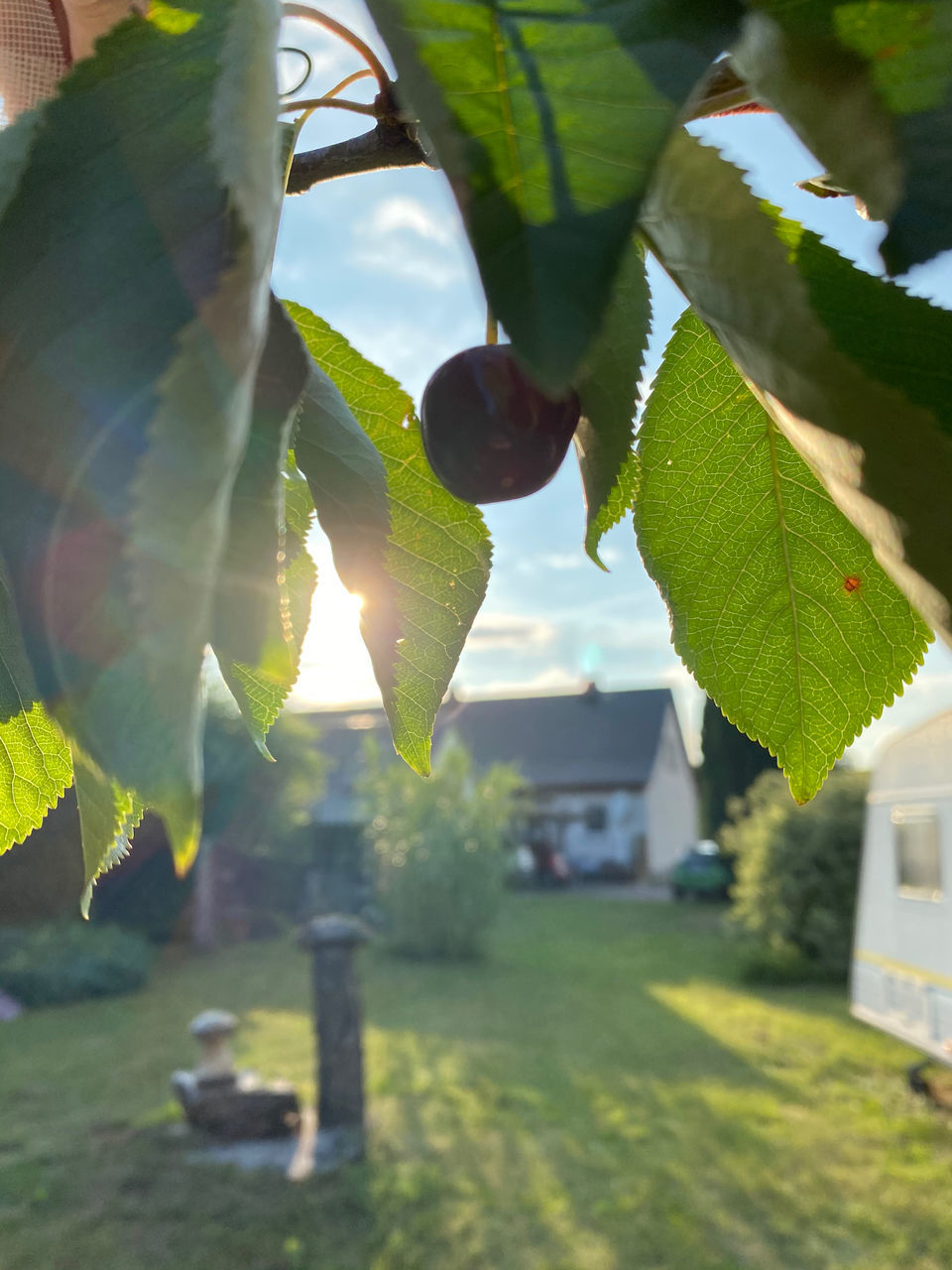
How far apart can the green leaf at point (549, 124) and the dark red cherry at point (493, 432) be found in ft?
0.69

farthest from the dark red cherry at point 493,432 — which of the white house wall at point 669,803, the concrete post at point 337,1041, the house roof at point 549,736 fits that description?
the white house wall at point 669,803

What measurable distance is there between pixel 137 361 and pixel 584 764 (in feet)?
77.3

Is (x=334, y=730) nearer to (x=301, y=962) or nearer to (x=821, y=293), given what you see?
(x=301, y=962)

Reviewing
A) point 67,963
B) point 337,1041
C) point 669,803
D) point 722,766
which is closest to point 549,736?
point 669,803

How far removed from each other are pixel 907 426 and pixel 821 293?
6cm

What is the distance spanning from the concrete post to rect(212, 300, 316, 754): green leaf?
6811 mm

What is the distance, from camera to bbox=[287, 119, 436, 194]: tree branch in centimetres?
41

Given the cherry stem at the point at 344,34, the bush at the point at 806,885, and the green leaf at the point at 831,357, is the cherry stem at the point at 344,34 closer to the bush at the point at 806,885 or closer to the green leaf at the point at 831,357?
the green leaf at the point at 831,357

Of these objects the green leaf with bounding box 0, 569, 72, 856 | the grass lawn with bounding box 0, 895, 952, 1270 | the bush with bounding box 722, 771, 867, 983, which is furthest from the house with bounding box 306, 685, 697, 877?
the green leaf with bounding box 0, 569, 72, 856

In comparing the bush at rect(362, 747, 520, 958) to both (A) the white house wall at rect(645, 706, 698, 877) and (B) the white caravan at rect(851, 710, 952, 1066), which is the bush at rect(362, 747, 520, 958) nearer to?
(B) the white caravan at rect(851, 710, 952, 1066)

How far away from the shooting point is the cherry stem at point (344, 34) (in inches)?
16.4

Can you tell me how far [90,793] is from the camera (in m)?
0.38

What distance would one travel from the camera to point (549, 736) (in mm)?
24688

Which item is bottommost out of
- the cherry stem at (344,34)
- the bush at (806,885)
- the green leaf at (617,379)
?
the bush at (806,885)
